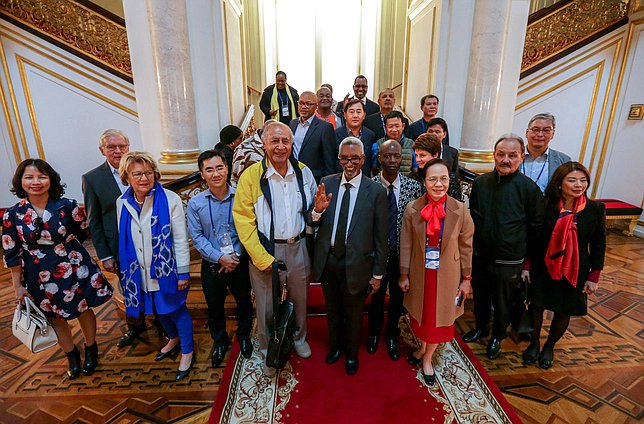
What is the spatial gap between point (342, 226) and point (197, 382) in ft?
5.45

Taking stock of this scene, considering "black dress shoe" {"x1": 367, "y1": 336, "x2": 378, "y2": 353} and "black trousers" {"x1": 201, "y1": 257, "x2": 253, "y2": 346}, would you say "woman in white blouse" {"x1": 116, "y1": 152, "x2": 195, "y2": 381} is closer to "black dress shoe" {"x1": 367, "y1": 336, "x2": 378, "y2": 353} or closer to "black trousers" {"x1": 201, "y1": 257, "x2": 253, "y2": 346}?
"black trousers" {"x1": 201, "y1": 257, "x2": 253, "y2": 346}

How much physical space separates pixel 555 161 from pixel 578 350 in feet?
5.51

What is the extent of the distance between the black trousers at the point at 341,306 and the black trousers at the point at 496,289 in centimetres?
111

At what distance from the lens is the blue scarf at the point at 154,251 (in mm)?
2305

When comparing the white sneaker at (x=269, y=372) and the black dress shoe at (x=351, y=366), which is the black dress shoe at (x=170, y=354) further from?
the black dress shoe at (x=351, y=366)

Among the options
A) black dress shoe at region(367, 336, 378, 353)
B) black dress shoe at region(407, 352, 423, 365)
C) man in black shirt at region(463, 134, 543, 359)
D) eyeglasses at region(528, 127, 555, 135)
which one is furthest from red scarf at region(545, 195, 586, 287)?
black dress shoe at region(367, 336, 378, 353)

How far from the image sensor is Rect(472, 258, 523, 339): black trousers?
262cm

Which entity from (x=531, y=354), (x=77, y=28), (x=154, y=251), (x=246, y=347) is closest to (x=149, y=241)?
(x=154, y=251)

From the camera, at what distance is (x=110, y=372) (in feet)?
8.69

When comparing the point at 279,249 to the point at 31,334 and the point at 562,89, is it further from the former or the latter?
the point at 562,89

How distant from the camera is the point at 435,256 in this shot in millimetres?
2254

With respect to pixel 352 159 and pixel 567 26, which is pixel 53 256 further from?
pixel 567 26

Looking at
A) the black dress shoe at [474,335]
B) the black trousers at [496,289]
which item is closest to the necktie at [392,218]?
the black trousers at [496,289]

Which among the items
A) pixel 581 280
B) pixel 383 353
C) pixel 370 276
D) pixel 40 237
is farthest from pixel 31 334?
Answer: pixel 581 280
